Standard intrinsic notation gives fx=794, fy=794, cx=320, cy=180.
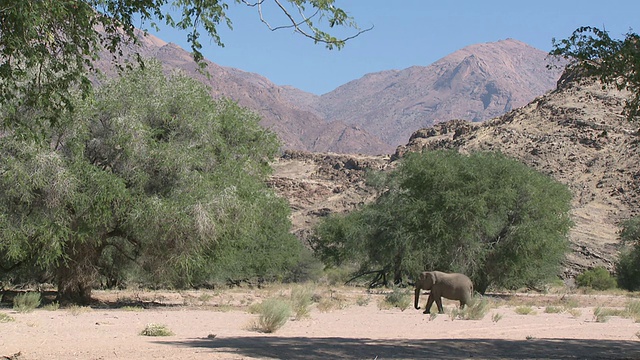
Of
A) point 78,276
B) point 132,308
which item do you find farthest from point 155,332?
point 78,276

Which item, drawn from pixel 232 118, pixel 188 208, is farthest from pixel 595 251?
pixel 188 208

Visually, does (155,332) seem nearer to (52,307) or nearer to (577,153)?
(52,307)

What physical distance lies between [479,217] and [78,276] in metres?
18.1

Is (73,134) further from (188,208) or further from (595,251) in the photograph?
(595,251)

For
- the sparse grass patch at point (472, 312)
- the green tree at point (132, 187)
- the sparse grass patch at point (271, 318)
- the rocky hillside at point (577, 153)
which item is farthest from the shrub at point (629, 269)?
the sparse grass patch at point (271, 318)

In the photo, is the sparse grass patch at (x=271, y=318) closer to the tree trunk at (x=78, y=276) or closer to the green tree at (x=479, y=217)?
the tree trunk at (x=78, y=276)

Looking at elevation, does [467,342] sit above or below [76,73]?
below

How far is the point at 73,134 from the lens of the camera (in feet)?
70.7

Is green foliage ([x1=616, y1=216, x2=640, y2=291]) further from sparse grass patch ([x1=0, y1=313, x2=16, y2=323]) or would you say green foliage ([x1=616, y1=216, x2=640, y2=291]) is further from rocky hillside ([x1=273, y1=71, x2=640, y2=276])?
sparse grass patch ([x1=0, y1=313, x2=16, y2=323])

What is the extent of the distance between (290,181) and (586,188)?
50761 mm

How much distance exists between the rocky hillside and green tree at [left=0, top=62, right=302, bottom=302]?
36.0 metres

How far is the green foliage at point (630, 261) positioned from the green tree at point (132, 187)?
3566 centimetres

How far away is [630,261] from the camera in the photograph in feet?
176

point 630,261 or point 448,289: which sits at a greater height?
point 630,261
